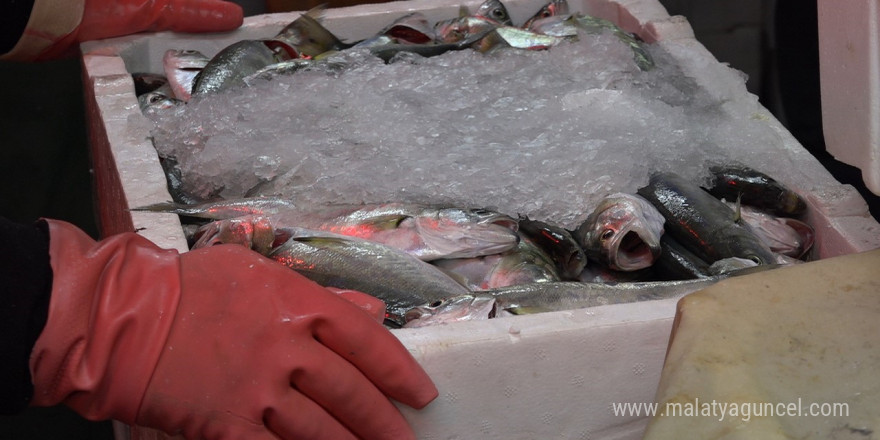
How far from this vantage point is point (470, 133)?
2.21m

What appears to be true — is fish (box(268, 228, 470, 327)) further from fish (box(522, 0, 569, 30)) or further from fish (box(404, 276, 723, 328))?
fish (box(522, 0, 569, 30))

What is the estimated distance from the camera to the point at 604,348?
1.52 meters

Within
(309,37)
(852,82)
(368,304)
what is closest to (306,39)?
(309,37)

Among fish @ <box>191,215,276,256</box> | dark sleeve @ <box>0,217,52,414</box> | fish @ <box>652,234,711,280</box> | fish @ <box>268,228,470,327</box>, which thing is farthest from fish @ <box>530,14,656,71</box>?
dark sleeve @ <box>0,217,52,414</box>

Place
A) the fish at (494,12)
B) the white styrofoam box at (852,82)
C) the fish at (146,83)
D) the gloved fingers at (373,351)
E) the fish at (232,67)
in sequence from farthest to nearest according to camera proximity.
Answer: the fish at (494,12)
the fish at (146,83)
the fish at (232,67)
the gloved fingers at (373,351)
the white styrofoam box at (852,82)

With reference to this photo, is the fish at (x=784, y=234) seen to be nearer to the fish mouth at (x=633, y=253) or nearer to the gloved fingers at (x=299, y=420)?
the fish mouth at (x=633, y=253)

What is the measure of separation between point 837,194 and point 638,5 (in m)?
1.32

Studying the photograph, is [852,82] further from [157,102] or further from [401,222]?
[157,102]

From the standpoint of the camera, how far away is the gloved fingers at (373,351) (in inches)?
55.4

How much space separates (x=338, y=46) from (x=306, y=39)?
11cm

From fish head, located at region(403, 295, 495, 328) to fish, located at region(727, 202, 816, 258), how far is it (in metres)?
0.71

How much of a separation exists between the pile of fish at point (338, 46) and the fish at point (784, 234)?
0.74 meters

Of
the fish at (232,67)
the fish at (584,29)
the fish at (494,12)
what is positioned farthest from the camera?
the fish at (494,12)

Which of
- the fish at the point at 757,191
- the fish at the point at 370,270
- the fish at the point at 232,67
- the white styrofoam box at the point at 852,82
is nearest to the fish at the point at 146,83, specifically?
the fish at the point at 232,67
